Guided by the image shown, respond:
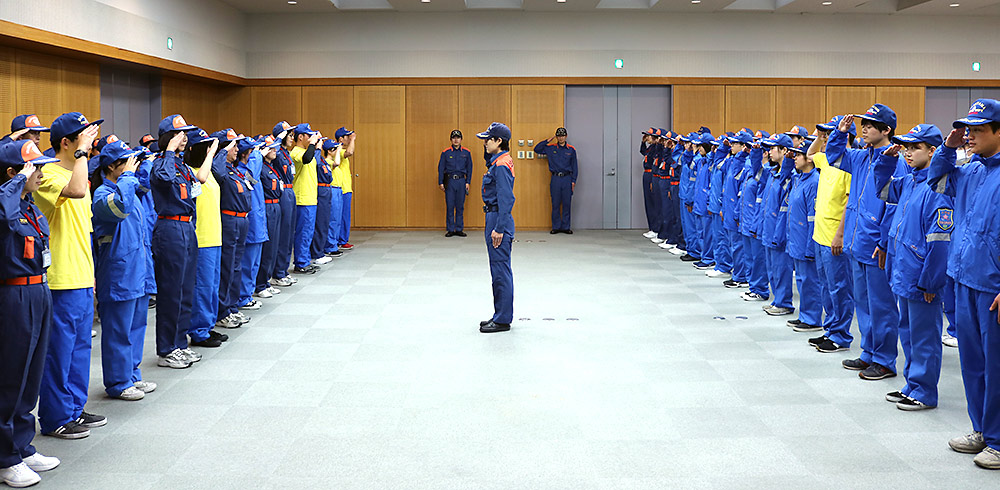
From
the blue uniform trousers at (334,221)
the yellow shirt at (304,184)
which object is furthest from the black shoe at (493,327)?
the blue uniform trousers at (334,221)

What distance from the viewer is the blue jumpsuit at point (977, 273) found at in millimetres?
3998

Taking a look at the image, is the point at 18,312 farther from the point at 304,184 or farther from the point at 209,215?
the point at 304,184

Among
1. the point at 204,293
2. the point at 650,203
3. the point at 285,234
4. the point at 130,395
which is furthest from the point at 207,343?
the point at 650,203

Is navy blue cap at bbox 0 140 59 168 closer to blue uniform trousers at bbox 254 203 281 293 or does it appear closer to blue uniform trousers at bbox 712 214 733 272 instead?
blue uniform trousers at bbox 254 203 281 293

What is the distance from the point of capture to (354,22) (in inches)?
607

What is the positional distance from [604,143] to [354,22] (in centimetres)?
523

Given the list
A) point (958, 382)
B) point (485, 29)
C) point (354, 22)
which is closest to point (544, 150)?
point (485, 29)

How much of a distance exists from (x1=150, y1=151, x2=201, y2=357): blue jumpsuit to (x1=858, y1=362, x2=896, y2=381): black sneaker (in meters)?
4.70

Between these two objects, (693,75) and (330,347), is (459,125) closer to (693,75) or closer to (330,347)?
(693,75)

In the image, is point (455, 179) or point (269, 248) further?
point (455, 179)

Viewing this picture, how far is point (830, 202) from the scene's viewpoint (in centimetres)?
637

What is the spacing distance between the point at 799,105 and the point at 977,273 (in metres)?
12.5

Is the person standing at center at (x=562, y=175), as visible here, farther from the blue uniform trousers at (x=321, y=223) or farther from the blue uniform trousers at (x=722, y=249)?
the blue uniform trousers at (x=321, y=223)

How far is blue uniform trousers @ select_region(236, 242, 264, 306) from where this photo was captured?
7.89m
